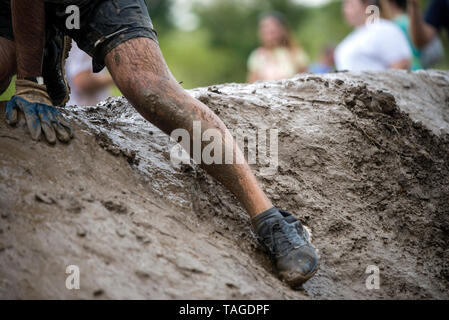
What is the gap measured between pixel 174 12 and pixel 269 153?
45.0 feet

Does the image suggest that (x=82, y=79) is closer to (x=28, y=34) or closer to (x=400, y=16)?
(x=28, y=34)

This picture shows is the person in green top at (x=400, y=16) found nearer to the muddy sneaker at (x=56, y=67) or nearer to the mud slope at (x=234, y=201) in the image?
the mud slope at (x=234, y=201)

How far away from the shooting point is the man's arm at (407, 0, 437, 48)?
436cm

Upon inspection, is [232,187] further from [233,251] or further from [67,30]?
[67,30]

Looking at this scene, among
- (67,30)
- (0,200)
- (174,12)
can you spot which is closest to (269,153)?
(67,30)

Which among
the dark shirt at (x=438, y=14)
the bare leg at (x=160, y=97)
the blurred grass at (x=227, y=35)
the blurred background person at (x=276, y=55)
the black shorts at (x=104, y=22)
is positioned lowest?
the bare leg at (x=160, y=97)

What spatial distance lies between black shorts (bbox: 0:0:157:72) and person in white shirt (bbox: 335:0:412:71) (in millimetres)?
2847

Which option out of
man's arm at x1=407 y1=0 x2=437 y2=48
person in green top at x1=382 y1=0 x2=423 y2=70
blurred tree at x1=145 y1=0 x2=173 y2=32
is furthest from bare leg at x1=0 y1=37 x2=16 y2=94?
blurred tree at x1=145 y1=0 x2=173 y2=32

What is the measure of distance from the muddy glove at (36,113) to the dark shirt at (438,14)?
4127mm

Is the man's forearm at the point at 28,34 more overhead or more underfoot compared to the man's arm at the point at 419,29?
more underfoot

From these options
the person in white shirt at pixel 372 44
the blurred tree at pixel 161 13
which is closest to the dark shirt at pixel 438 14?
the person in white shirt at pixel 372 44

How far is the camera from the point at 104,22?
2.06 metres

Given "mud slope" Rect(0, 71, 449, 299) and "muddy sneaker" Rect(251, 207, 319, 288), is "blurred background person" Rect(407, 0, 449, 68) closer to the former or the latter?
"mud slope" Rect(0, 71, 449, 299)

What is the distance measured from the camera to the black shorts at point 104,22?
2033 mm
